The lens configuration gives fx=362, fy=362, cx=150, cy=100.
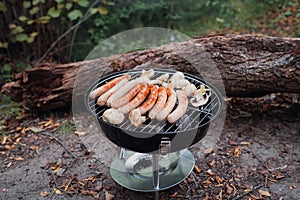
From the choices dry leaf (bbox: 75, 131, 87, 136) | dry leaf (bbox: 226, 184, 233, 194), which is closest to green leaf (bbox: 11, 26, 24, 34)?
dry leaf (bbox: 75, 131, 87, 136)

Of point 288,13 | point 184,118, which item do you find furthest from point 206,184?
point 288,13

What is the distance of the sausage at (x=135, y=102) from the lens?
8.43ft

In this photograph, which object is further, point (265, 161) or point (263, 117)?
point (263, 117)

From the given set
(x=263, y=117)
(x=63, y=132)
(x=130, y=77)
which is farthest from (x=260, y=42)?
(x=63, y=132)

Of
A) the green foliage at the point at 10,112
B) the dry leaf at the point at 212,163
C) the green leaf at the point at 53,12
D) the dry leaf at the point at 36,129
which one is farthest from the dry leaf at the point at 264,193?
the green leaf at the point at 53,12

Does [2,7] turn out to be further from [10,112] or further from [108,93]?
[108,93]

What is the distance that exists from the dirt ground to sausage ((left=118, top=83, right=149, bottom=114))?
0.81m

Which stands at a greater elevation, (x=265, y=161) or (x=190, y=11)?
(x=190, y=11)

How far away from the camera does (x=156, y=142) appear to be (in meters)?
2.41

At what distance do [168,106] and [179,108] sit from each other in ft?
0.26

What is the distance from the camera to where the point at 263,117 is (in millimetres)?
3855

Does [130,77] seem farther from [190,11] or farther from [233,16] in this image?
[233,16]

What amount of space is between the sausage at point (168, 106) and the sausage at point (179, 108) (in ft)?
0.10

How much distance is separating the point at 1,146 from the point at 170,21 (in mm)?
3511
